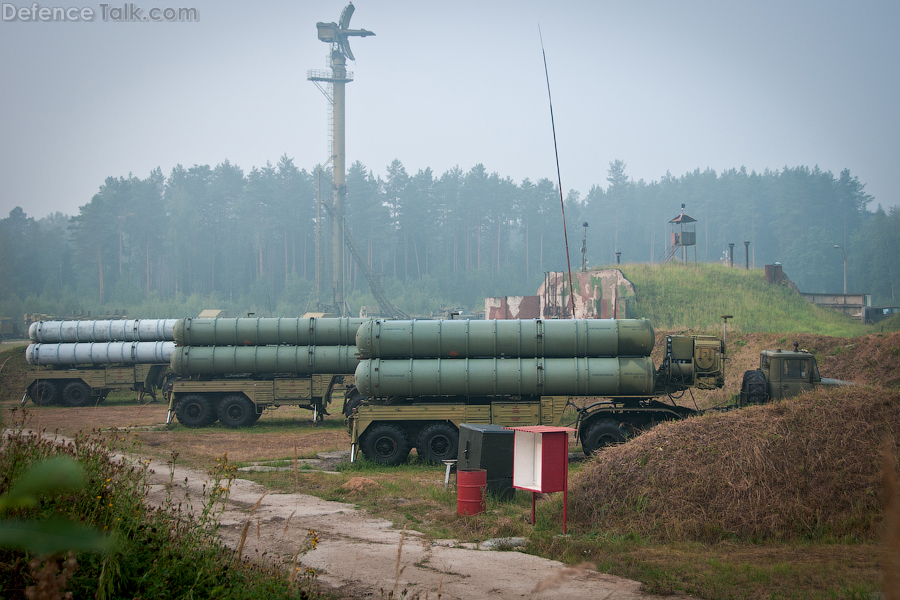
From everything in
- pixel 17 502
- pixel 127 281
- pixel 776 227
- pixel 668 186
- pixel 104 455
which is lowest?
pixel 104 455

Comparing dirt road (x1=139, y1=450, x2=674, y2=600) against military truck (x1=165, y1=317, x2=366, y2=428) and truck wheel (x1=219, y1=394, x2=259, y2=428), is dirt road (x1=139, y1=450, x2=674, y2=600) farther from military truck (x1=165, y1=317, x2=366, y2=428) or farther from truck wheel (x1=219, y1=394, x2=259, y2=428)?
truck wheel (x1=219, y1=394, x2=259, y2=428)

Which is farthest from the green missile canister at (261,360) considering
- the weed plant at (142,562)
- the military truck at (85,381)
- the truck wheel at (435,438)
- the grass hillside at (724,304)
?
the grass hillside at (724,304)

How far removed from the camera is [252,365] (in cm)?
2106

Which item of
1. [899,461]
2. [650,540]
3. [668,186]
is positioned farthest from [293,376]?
[668,186]

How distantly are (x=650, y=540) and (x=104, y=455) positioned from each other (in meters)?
6.91

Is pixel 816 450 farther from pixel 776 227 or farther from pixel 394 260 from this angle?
pixel 776 227

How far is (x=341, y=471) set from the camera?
48.4 feet

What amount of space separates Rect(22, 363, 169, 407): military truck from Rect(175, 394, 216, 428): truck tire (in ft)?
20.6

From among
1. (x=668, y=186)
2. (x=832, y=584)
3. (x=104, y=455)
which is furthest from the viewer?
(x=668, y=186)

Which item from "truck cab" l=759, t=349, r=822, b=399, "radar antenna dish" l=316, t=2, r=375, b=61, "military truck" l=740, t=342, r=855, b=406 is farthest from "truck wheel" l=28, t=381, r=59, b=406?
"radar antenna dish" l=316, t=2, r=375, b=61

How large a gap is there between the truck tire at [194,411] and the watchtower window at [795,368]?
1672 centimetres

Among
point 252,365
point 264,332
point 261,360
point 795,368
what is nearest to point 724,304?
point 795,368

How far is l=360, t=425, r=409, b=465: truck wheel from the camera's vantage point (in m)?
15.4

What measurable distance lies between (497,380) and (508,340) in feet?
3.21
